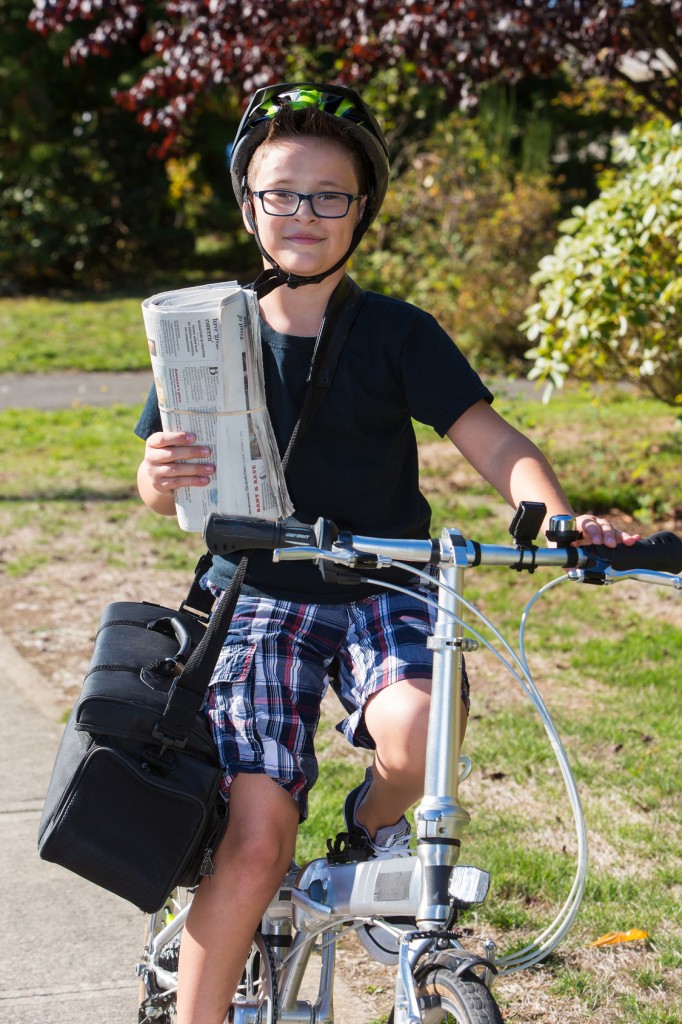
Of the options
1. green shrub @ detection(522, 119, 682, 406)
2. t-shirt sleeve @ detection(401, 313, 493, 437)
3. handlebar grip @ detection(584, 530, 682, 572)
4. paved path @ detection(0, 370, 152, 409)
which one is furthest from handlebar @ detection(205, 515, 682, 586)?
paved path @ detection(0, 370, 152, 409)

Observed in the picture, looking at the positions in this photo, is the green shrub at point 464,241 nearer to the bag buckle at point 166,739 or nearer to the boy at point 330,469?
the boy at point 330,469

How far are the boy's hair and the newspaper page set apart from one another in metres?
0.35

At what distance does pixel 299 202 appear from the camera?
7.97 ft

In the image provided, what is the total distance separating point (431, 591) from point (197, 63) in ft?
19.3

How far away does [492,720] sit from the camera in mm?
4445

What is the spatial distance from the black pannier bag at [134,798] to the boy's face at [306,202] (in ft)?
2.96

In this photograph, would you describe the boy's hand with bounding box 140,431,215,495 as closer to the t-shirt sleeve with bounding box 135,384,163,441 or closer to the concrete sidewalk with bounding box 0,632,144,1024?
the t-shirt sleeve with bounding box 135,384,163,441

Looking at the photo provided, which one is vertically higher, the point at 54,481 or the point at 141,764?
the point at 141,764

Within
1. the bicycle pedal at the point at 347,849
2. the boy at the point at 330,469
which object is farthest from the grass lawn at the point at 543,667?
the boy at the point at 330,469

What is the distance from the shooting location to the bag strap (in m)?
2.18

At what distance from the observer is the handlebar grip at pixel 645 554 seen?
6.31 ft

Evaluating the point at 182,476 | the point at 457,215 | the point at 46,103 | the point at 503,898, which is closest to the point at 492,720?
the point at 503,898

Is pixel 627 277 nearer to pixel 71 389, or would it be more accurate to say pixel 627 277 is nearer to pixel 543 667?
pixel 543 667

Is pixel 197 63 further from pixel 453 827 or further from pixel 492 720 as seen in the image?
pixel 453 827
